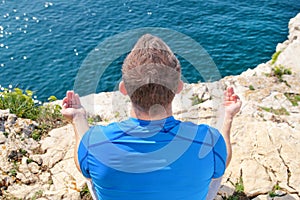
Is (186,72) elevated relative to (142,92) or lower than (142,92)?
lower

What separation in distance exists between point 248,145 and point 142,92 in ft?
14.4

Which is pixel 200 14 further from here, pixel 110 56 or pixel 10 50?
pixel 10 50

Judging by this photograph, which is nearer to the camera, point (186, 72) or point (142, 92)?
point (142, 92)

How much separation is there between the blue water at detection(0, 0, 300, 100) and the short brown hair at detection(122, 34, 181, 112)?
14.3 metres

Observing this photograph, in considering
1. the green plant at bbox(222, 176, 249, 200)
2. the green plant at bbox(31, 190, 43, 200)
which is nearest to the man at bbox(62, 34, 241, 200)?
the green plant at bbox(222, 176, 249, 200)

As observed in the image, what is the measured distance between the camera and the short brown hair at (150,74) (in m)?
2.94

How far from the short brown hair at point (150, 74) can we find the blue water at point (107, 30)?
14305 mm

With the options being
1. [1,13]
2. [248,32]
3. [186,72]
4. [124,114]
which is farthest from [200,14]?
[124,114]

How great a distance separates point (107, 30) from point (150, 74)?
18.9 m

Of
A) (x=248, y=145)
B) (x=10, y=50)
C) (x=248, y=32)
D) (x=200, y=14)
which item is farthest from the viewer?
(x=200, y=14)

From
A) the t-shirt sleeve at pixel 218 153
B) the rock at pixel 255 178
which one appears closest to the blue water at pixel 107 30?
the rock at pixel 255 178

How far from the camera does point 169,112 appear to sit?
3172 mm

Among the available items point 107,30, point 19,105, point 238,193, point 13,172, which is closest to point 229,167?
point 238,193

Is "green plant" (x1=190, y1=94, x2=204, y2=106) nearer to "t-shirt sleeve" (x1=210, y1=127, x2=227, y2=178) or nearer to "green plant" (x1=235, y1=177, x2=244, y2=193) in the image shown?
"green plant" (x1=235, y1=177, x2=244, y2=193)
